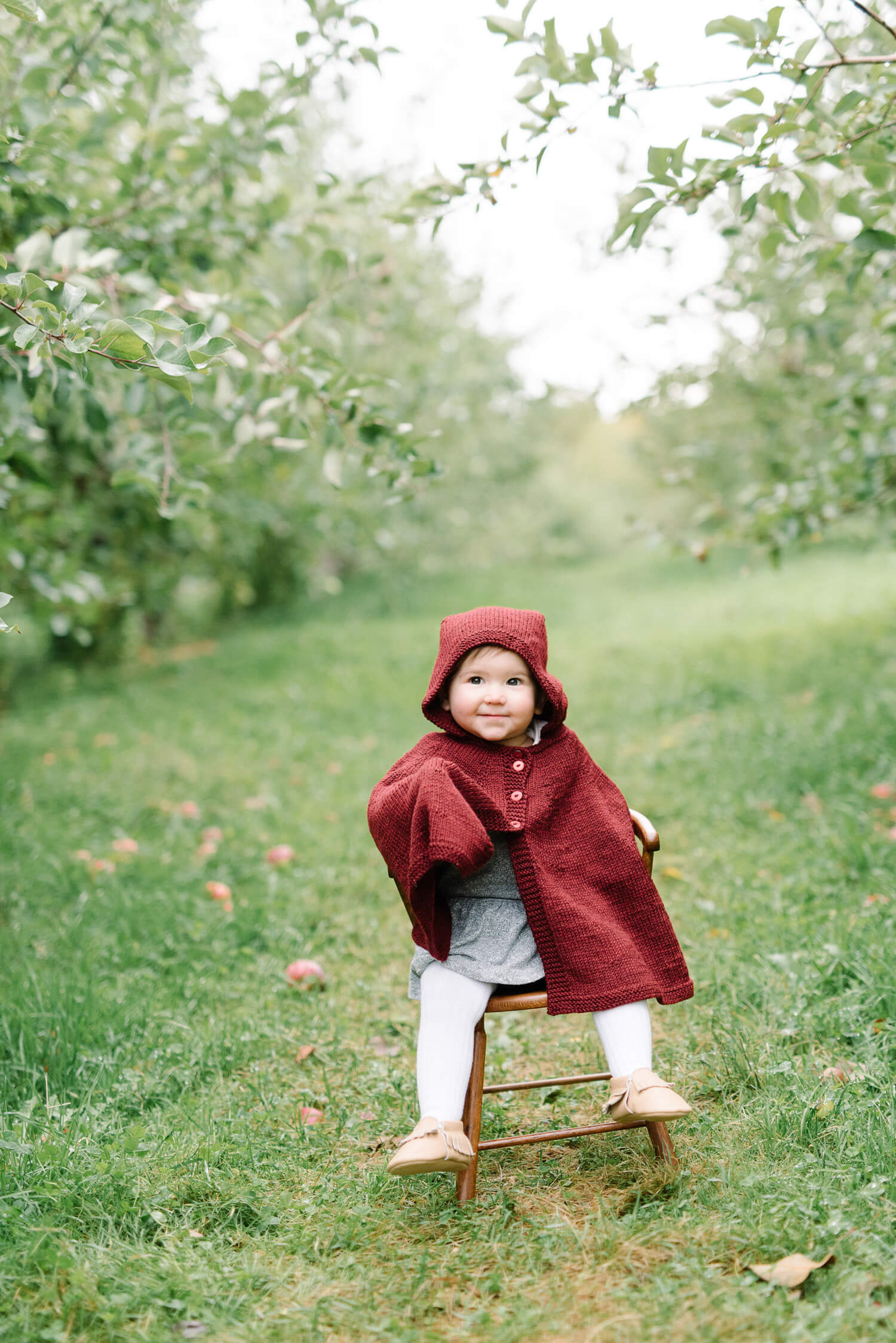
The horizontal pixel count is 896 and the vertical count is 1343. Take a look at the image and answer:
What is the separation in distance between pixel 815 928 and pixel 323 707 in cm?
485

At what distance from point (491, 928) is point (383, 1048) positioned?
98 centimetres

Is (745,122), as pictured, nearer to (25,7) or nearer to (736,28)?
(736,28)

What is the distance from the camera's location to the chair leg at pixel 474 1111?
7.36 ft

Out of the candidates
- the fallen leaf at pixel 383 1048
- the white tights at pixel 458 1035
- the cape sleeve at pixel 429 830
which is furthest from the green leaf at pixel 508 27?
the fallen leaf at pixel 383 1048

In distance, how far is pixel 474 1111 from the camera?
228 centimetres

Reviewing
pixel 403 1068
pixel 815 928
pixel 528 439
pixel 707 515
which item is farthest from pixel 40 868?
pixel 528 439

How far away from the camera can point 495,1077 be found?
2.87m

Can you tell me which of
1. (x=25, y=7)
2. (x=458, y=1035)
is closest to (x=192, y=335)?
(x=25, y=7)

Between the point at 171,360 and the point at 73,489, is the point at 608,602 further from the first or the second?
the point at 171,360

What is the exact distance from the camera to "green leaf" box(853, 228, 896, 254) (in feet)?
9.43

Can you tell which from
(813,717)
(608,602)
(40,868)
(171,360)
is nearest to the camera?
(171,360)

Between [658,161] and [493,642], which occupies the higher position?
[658,161]

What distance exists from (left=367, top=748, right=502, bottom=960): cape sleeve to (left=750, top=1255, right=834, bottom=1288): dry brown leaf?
834 mm

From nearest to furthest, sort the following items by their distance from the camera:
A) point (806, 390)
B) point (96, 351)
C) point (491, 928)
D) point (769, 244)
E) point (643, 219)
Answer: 1. point (96, 351)
2. point (491, 928)
3. point (643, 219)
4. point (769, 244)
5. point (806, 390)
